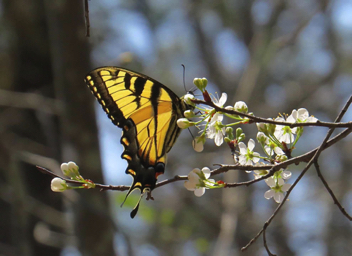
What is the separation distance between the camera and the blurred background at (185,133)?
124 inches

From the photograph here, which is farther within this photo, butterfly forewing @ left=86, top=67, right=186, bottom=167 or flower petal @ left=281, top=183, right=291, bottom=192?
butterfly forewing @ left=86, top=67, right=186, bottom=167

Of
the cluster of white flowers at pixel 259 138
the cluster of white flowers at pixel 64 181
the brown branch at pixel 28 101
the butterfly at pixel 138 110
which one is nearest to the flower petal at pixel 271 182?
the cluster of white flowers at pixel 259 138

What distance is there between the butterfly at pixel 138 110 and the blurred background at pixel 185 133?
0.96 m

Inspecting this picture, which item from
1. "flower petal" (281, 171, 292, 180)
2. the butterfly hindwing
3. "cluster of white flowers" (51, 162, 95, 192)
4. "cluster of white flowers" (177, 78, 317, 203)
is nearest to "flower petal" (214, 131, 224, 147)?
"cluster of white flowers" (177, 78, 317, 203)

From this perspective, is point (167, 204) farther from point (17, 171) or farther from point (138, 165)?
point (138, 165)

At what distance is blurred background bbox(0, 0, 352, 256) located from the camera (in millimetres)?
3139

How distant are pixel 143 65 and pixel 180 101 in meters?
4.18

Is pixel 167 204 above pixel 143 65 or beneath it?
beneath

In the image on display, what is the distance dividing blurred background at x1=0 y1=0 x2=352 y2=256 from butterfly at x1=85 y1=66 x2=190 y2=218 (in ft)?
3.14

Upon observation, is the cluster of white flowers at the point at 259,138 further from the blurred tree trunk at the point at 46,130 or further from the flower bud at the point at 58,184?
the blurred tree trunk at the point at 46,130

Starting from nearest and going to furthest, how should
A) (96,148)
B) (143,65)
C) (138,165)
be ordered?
1. (138,165)
2. (96,148)
3. (143,65)

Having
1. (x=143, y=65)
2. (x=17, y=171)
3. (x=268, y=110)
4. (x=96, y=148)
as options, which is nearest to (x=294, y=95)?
(x=268, y=110)

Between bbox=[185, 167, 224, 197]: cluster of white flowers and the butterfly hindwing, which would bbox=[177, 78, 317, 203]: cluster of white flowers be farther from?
the butterfly hindwing

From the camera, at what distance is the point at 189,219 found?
19.1ft
